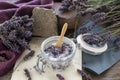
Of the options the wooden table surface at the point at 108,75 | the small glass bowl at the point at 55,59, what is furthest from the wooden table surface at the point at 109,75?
the small glass bowl at the point at 55,59

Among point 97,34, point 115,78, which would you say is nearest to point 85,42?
point 97,34

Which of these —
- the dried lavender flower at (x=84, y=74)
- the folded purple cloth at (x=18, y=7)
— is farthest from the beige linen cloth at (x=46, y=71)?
the folded purple cloth at (x=18, y=7)

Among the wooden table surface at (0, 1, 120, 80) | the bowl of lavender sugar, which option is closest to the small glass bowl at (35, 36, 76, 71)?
the bowl of lavender sugar

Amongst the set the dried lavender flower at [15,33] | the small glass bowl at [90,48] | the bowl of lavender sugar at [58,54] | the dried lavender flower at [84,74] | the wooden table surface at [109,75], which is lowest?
the wooden table surface at [109,75]

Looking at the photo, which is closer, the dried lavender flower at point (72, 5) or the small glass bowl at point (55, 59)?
the small glass bowl at point (55, 59)

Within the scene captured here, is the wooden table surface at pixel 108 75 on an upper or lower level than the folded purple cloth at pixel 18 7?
lower

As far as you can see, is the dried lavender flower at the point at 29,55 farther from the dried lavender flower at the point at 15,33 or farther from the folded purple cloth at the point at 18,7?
the folded purple cloth at the point at 18,7

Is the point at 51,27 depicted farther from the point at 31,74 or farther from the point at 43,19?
the point at 31,74
